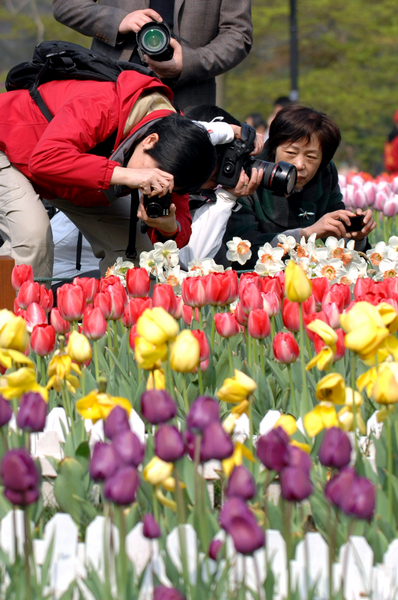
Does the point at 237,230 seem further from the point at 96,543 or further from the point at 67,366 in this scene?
the point at 96,543

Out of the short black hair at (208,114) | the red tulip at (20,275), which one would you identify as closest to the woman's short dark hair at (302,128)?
the short black hair at (208,114)

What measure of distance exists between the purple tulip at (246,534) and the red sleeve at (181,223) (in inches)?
92.3

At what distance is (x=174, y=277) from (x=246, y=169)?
0.93 meters

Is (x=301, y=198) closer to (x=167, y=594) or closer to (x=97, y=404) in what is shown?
(x=97, y=404)

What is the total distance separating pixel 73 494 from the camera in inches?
44.8

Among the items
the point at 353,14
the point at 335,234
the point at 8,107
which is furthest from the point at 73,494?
the point at 353,14

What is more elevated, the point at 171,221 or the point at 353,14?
the point at 353,14

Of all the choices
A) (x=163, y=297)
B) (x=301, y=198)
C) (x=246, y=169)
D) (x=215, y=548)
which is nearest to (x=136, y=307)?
(x=163, y=297)

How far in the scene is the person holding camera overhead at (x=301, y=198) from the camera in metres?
3.26

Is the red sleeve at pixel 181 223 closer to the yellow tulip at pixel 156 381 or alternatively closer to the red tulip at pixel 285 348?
the red tulip at pixel 285 348

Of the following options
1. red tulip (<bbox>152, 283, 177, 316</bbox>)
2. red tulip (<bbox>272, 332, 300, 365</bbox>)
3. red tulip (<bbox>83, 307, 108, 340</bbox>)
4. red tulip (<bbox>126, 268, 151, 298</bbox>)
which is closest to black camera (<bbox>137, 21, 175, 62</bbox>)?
red tulip (<bbox>126, 268, 151, 298</bbox>)

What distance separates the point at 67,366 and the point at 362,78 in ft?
63.3

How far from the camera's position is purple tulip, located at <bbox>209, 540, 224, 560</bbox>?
90 centimetres

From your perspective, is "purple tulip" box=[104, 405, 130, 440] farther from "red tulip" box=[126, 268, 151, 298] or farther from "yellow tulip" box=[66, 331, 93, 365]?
"red tulip" box=[126, 268, 151, 298]
